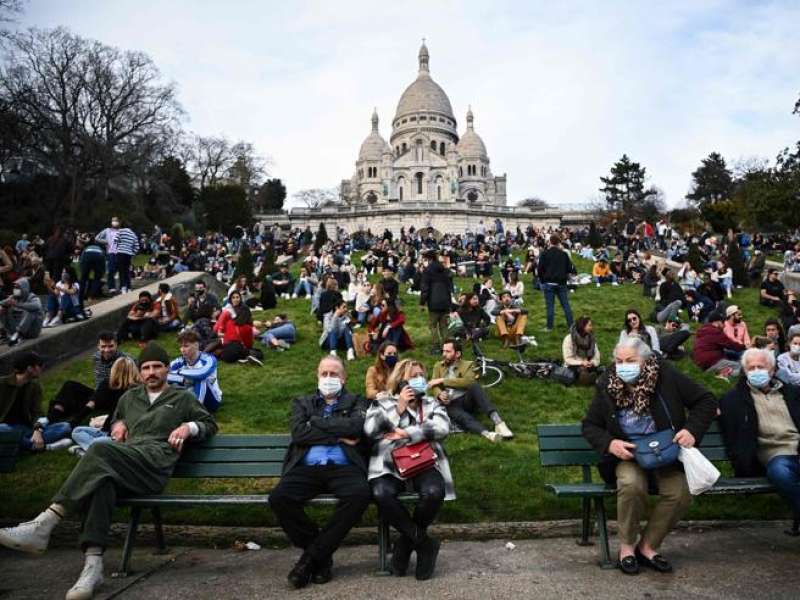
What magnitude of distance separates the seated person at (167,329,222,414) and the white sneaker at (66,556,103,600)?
9.79 feet

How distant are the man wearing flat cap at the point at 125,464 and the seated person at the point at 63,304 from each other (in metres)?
6.20

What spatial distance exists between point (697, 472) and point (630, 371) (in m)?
0.76

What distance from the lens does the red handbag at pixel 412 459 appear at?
13.9 feet

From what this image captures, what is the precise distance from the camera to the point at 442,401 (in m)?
6.54

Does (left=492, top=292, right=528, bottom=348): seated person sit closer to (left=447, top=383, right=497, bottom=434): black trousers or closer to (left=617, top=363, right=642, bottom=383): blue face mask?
(left=447, top=383, right=497, bottom=434): black trousers

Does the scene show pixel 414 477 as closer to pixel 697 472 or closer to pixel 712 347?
pixel 697 472

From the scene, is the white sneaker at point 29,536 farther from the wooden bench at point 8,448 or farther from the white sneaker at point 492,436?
the white sneaker at point 492,436

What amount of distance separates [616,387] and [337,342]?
636cm

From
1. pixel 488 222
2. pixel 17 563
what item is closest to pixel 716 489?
pixel 17 563

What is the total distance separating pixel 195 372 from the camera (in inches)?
267

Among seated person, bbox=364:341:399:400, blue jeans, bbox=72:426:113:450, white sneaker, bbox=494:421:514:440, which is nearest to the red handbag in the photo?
seated person, bbox=364:341:399:400

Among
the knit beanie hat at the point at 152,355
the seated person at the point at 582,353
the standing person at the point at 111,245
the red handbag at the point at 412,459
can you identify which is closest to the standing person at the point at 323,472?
the red handbag at the point at 412,459

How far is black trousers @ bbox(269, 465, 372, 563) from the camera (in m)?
3.91

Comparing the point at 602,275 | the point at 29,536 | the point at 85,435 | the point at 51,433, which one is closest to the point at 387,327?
the point at 85,435
